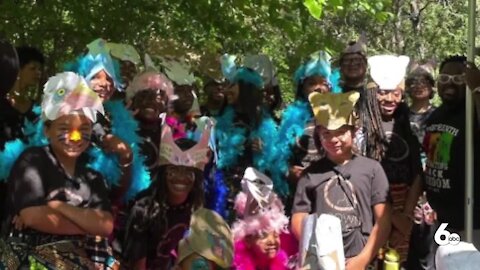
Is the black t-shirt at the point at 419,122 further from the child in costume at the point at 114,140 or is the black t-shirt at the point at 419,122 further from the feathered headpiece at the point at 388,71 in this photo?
the child in costume at the point at 114,140

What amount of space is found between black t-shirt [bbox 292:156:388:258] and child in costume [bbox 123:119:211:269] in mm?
629

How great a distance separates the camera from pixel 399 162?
5.65 metres

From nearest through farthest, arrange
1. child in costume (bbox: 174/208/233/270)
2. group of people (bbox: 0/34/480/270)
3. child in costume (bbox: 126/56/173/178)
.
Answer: group of people (bbox: 0/34/480/270) < child in costume (bbox: 174/208/233/270) < child in costume (bbox: 126/56/173/178)

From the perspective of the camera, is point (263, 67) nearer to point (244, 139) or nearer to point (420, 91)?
point (244, 139)

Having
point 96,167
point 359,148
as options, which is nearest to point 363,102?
point 359,148

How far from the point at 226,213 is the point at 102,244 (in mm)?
1358

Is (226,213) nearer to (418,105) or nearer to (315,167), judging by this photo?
(315,167)

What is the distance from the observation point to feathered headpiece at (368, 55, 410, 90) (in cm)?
591

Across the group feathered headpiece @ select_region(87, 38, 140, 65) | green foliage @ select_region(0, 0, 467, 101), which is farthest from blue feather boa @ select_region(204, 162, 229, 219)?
green foliage @ select_region(0, 0, 467, 101)

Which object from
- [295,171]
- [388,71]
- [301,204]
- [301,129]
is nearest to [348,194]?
[301,204]

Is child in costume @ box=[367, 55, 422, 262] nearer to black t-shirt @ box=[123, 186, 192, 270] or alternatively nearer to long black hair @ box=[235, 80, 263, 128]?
long black hair @ box=[235, 80, 263, 128]

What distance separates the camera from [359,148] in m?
5.64

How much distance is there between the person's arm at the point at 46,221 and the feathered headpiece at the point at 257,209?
1.13m

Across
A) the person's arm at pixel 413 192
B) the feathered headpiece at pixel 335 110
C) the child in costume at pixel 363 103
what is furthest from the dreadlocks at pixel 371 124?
the feathered headpiece at pixel 335 110
